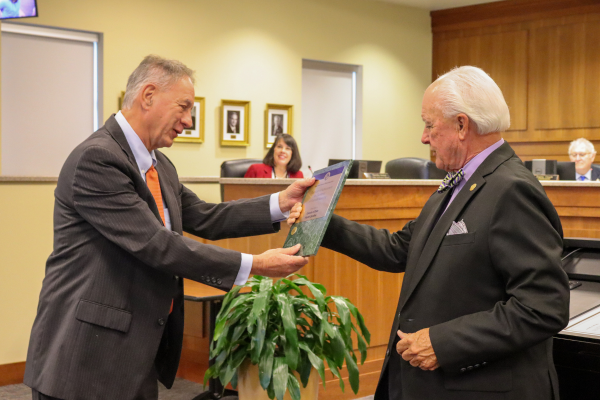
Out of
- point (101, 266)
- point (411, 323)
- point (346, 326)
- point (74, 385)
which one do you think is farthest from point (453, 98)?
point (346, 326)

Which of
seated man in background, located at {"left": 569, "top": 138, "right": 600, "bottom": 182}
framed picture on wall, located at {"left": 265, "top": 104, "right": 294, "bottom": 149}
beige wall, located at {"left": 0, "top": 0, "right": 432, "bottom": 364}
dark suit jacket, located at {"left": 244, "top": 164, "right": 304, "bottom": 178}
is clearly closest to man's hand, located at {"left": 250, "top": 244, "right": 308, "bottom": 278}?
beige wall, located at {"left": 0, "top": 0, "right": 432, "bottom": 364}

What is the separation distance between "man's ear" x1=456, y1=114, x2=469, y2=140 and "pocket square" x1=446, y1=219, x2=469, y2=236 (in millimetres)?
226

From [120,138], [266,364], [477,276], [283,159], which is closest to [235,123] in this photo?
[283,159]

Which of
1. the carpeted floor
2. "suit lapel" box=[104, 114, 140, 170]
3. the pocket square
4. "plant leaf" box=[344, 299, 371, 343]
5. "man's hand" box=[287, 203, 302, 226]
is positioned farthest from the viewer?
the carpeted floor

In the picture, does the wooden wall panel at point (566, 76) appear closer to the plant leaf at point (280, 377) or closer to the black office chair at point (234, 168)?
the black office chair at point (234, 168)

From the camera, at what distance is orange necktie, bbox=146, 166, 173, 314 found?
1912 mm

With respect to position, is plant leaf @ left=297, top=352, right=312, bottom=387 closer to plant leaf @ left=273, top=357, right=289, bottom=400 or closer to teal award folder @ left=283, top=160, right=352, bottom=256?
plant leaf @ left=273, top=357, right=289, bottom=400

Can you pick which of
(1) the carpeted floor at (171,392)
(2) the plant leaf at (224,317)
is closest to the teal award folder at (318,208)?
(2) the plant leaf at (224,317)

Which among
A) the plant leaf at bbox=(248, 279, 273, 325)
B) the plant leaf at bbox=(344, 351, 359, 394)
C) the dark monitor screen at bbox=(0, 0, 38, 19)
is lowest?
the plant leaf at bbox=(344, 351, 359, 394)

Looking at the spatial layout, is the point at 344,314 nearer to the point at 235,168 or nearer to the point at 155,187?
the point at 155,187

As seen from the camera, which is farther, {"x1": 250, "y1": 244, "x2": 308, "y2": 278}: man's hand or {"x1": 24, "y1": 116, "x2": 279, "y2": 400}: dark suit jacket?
{"x1": 250, "y1": 244, "x2": 308, "y2": 278}: man's hand

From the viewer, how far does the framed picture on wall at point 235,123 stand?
668 centimetres

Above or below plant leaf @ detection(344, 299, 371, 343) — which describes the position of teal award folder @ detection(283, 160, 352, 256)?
above

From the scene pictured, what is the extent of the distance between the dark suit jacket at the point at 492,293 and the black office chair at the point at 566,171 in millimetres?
4092
